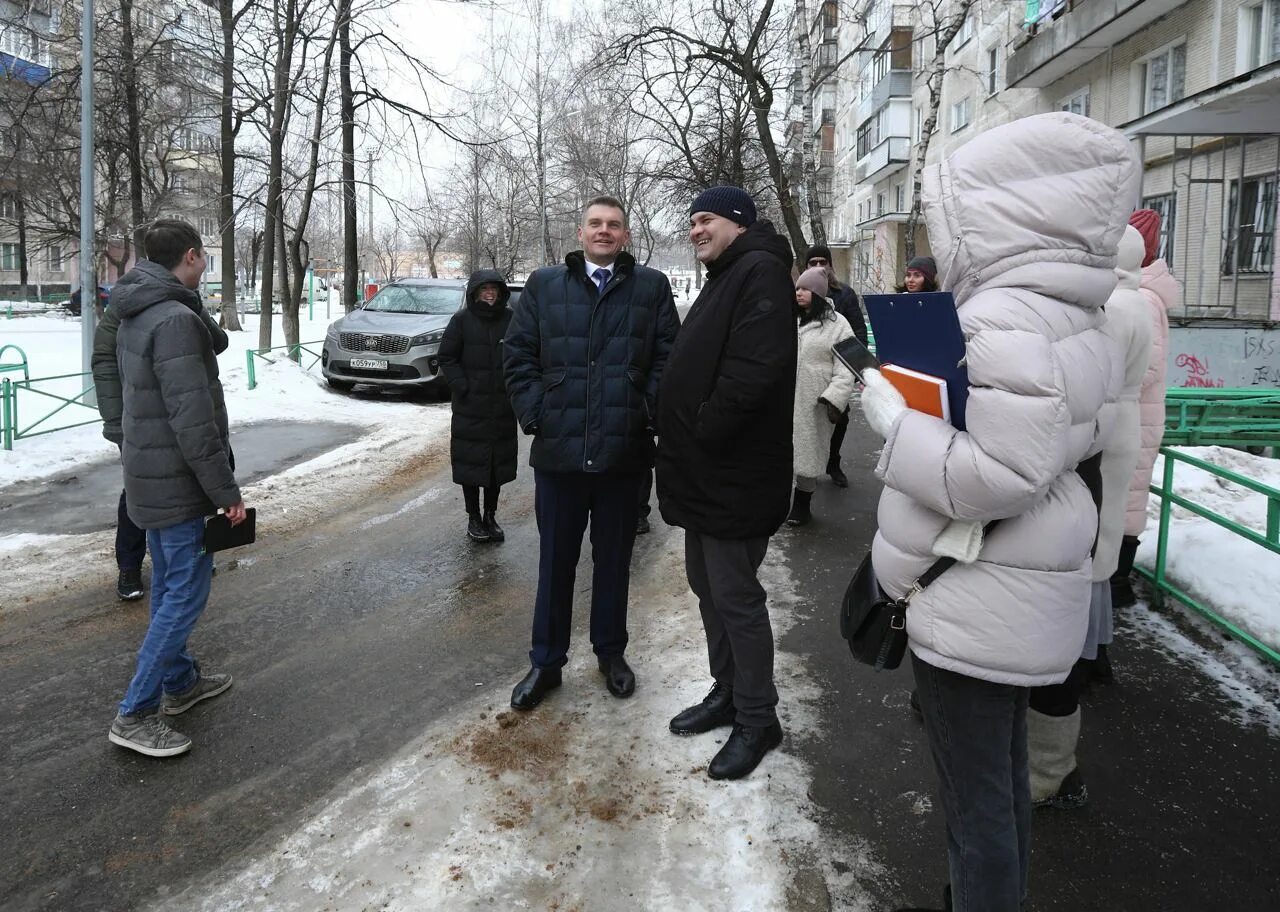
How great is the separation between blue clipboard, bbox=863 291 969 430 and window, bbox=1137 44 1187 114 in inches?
714

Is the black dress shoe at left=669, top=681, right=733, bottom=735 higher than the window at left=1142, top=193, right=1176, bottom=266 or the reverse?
the reverse

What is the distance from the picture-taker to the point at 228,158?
59.3ft

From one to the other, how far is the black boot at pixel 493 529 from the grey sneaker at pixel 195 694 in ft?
8.34

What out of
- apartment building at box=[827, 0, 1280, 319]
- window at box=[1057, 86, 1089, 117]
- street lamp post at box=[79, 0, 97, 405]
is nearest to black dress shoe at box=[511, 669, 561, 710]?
street lamp post at box=[79, 0, 97, 405]

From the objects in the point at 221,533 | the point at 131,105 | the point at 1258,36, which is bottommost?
the point at 221,533

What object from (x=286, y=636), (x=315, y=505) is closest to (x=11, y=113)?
(x=315, y=505)

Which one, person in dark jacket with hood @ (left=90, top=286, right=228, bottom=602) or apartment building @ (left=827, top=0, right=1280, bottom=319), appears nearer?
person in dark jacket with hood @ (left=90, top=286, right=228, bottom=602)

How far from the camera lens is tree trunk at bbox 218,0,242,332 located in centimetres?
1650

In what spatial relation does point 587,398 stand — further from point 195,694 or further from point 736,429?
point 195,694

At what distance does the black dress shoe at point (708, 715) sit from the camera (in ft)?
11.5

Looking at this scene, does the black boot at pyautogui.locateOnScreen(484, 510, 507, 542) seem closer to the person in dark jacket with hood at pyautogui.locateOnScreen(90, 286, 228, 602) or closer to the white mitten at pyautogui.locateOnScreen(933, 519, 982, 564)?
the person in dark jacket with hood at pyautogui.locateOnScreen(90, 286, 228, 602)

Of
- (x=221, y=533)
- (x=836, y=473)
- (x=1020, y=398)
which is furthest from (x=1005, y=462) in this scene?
(x=836, y=473)

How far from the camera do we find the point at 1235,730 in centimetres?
357

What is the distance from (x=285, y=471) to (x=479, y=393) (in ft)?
10.4
